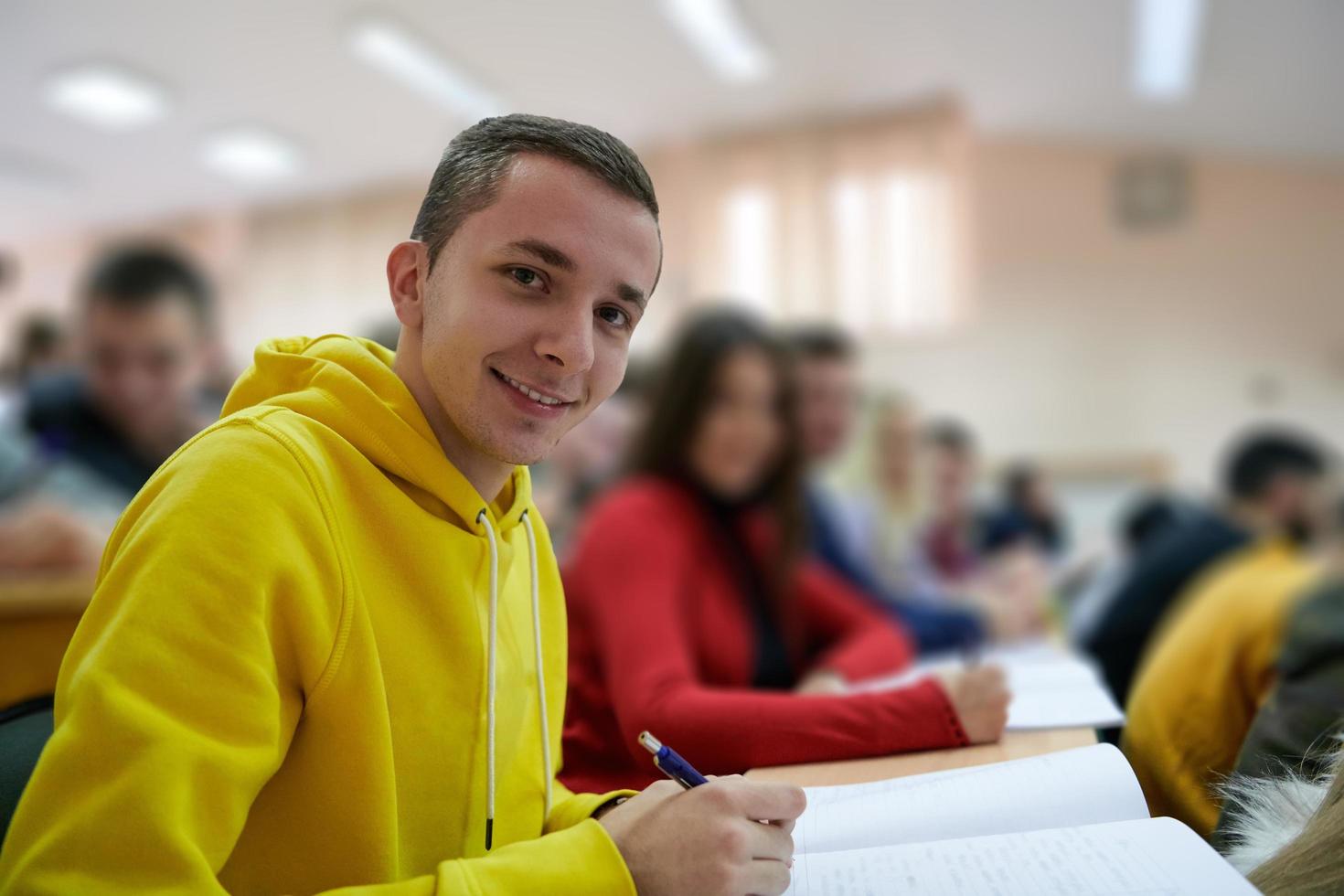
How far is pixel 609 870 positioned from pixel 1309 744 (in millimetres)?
490

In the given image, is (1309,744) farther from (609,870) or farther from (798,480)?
(798,480)

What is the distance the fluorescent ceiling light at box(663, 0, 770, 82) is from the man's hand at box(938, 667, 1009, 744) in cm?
357

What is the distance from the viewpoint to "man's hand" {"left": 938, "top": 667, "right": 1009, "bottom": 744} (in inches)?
30.8

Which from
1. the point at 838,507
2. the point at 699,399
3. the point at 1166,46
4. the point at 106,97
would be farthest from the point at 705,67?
the point at 699,399

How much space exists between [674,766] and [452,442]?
9.2 inches

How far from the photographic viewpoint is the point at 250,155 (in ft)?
16.8

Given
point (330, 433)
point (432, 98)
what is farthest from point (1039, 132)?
point (330, 433)

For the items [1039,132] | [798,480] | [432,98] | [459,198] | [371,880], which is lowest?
[371,880]

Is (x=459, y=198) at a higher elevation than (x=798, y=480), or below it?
higher

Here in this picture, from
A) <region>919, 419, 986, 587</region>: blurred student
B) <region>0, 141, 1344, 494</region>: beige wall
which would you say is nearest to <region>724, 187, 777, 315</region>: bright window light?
<region>919, 419, 986, 587</region>: blurred student

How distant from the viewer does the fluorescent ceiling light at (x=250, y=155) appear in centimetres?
491

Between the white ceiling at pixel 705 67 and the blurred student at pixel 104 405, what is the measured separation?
5.23ft

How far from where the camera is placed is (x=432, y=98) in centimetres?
392

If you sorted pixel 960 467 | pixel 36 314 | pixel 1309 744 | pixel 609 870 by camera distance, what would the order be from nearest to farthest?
1. pixel 609 870
2. pixel 1309 744
3. pixel 36 314
4. pixel 960 467
